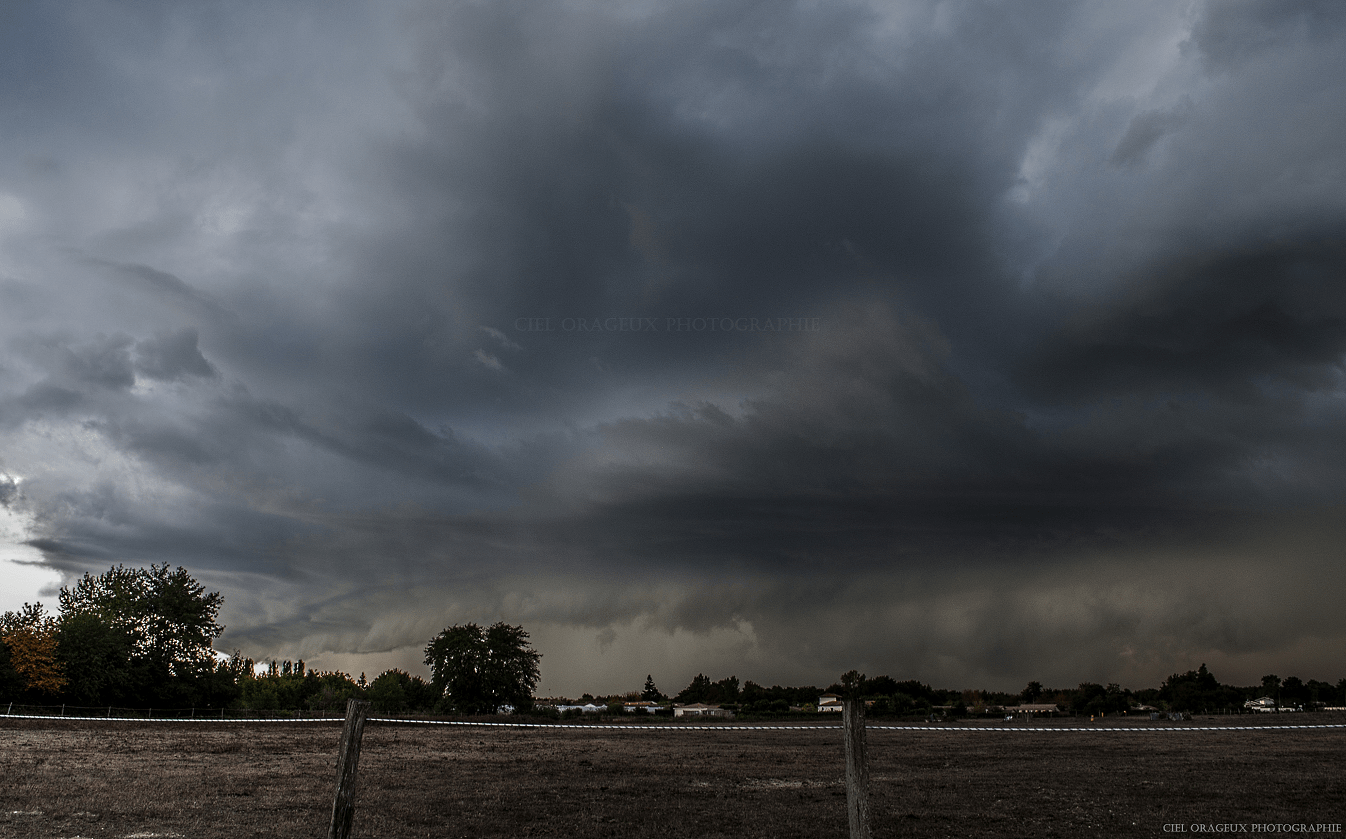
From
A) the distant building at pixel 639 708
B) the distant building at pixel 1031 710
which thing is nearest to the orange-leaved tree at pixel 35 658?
the distant building at pixel 639 708

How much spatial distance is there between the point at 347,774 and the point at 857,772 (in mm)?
Result: 7145

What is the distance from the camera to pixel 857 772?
10508mm

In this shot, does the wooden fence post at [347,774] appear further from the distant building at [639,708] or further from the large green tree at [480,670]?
the distant building at [639,708]

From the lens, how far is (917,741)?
5381cm

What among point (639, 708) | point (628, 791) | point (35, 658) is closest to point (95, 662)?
point (35, 658)

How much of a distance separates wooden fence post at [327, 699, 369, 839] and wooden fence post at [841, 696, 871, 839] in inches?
261

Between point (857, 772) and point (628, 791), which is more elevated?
point (857, 772)

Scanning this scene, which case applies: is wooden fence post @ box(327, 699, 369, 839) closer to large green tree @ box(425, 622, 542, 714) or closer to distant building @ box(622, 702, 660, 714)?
large green tree @ box(425, 622, 542, 714)

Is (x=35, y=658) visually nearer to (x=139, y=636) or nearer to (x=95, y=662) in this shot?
(x=95, y=662)

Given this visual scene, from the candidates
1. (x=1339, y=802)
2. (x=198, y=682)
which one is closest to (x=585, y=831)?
(x=1339, y=802)

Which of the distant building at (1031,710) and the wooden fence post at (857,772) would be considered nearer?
the wooden fence post at (857,772)

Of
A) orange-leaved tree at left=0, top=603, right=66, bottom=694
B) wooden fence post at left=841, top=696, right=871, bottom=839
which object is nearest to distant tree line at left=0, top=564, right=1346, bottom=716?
orange-leaved tree at left=0, top=603, right=66, bottom=694

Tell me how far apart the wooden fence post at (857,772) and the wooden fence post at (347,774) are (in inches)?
261

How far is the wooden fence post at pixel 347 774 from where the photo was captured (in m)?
11.0
